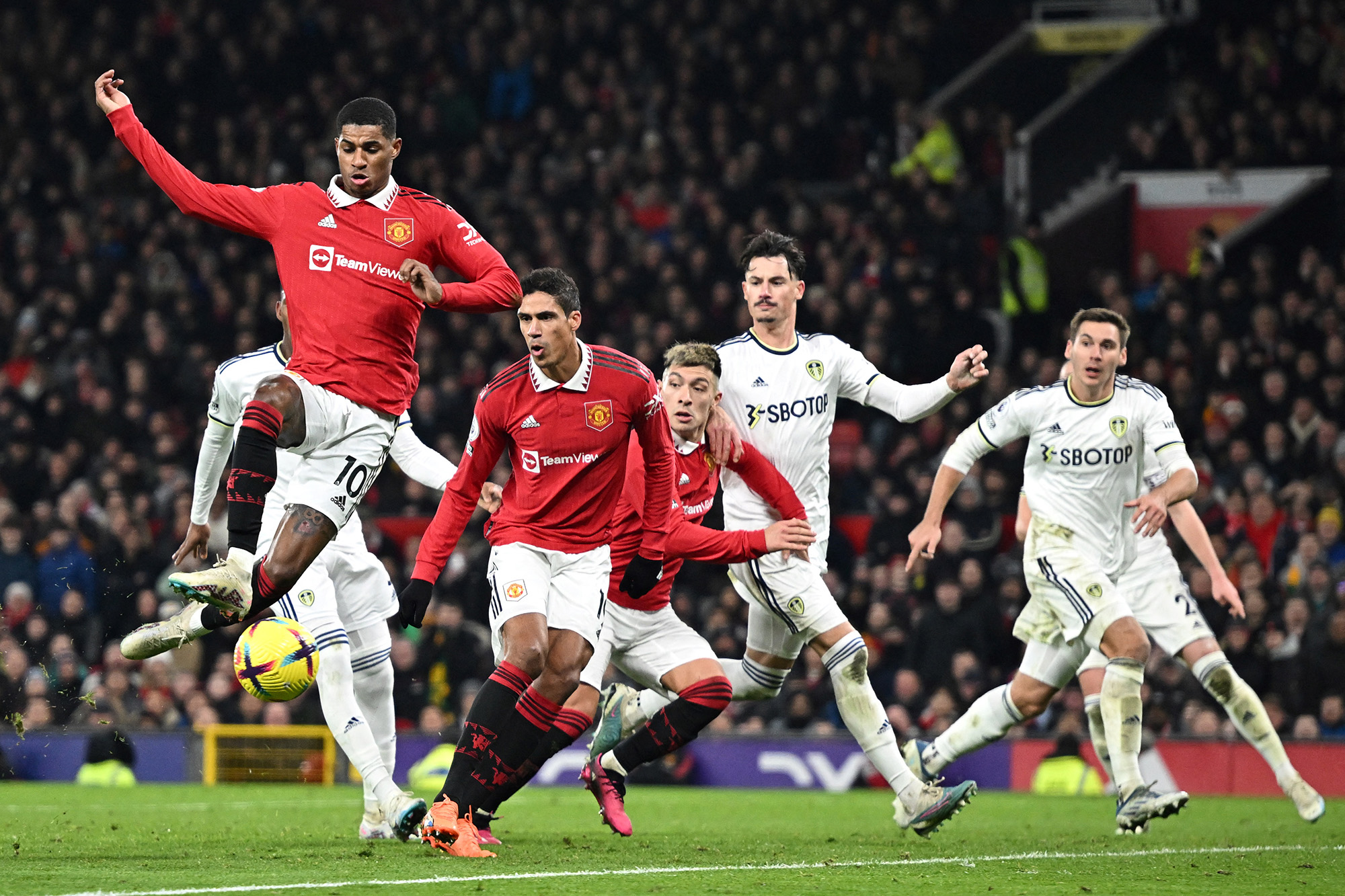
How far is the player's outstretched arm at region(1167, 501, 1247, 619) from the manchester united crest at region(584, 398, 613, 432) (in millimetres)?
3669

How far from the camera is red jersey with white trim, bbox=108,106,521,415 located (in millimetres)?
7758

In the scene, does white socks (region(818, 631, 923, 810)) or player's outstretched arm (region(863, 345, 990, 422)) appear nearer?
player's outstretched arm (region(863, 345, 990, 422))

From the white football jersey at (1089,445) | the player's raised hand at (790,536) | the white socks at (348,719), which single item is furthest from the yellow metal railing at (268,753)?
the player's raised hand at (790,536)

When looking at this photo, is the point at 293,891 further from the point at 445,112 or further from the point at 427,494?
the point at 445,112

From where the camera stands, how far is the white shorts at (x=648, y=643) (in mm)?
9023

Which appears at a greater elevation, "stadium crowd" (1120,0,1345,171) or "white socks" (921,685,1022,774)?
"stadium crowd" (1120,0,1345,171)

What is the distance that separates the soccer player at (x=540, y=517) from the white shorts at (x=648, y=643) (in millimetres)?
1138

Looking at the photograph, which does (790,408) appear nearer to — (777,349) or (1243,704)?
(777,349)

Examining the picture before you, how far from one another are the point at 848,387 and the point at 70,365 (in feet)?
41.5

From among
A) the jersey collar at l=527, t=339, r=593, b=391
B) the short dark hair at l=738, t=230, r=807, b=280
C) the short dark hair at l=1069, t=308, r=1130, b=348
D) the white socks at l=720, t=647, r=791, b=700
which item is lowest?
the white socks at l=720, t=647, r=791, b=700

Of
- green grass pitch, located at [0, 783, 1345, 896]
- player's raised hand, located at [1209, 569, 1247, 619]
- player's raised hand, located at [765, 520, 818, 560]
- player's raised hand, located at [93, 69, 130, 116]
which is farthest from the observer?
player's raised hand, located at [1209, 569, 1247, 619]

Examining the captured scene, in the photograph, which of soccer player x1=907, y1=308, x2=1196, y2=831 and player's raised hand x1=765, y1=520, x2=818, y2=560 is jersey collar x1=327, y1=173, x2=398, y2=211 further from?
soccer player x1=907, y1=308, x2=1196, y2=831

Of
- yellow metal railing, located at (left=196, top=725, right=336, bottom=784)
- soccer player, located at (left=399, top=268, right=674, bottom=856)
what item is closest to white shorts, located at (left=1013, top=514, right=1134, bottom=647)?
soccer player, located at (left=399, top=268, right=674, bottom=856)

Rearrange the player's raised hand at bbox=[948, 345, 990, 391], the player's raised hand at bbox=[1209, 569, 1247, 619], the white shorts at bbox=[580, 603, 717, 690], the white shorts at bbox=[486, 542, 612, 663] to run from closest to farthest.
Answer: the white shorts at bbox=[486, 542, 612, 663], the player's raised hand at bbox=[948, 345, 990, 391], the white shorts at bbox=[580, 603, 717, 690], the player's raised hand at bbox=[1209, 569, 1247, 619]
